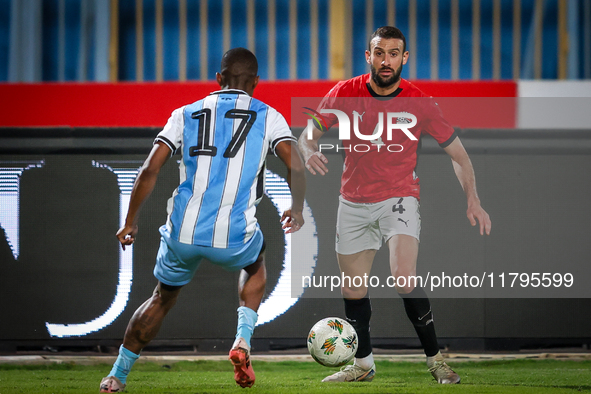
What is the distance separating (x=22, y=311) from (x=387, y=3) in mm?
5270

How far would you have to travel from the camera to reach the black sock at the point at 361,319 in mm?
3057

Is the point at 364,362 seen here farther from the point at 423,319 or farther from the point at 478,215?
the point at 478,215

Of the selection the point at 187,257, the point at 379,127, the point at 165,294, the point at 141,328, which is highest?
the point at 379,127

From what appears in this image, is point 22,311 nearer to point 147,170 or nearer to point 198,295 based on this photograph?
point 198,295

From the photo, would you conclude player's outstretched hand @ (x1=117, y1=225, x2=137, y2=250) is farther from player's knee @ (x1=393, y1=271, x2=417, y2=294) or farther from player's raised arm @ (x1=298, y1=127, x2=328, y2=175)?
player's knee @ (x1=393, y1=271, x2=417, y2=294)

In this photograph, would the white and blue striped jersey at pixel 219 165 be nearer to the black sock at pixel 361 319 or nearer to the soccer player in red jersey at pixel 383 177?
the soccer player in red jersey at pixel 383 177

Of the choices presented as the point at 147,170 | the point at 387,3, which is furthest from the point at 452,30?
the point at 147,170

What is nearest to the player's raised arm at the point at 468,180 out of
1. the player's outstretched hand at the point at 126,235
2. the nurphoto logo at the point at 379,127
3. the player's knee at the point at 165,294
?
the nurphoto logo at the point at 379,127

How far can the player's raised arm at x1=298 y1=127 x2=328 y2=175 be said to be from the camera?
304 centimetres

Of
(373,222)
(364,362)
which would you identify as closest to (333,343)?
(364,362)

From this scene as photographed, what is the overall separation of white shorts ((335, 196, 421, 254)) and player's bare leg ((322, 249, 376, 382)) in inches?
2.1

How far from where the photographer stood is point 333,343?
9.36 feet

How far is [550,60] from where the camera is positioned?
695 cm

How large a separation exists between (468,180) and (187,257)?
1452 mm
